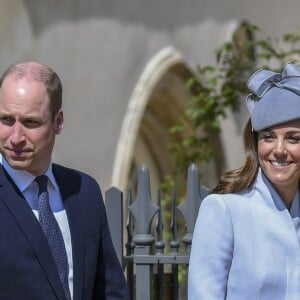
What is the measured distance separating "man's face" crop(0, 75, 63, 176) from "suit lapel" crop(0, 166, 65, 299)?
0.22 feet

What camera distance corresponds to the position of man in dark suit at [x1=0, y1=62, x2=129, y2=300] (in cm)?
247

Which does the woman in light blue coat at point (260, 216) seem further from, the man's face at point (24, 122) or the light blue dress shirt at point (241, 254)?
the man's face at point (24, 122)

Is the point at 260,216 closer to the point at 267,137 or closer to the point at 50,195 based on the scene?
the point at 267,137

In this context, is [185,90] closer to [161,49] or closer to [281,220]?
[161,49]

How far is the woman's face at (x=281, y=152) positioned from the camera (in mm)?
2822

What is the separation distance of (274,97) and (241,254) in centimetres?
44

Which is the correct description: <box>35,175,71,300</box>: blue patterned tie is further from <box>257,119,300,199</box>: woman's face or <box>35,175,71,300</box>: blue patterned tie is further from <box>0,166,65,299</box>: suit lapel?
<box>257,119,300,199</box>: woman's face

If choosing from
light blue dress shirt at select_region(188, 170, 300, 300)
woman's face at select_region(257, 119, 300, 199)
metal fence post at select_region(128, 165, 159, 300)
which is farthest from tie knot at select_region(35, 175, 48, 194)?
metal fence post at select_region(128, 165, 159, 300)

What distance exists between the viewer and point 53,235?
8.32 ft

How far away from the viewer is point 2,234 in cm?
247

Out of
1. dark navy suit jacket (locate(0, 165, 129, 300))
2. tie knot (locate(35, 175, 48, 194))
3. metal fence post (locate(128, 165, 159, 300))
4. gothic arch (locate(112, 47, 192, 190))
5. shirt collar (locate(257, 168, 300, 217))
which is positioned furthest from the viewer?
gothic arch (locate(112, 47, 192, 190))

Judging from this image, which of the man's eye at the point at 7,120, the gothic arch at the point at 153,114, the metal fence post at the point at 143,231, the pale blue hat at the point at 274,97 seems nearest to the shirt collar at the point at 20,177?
the man's eye at the point at 7,120

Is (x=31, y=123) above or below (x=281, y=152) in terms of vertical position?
above

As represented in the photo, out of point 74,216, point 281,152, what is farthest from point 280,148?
point 74,216
